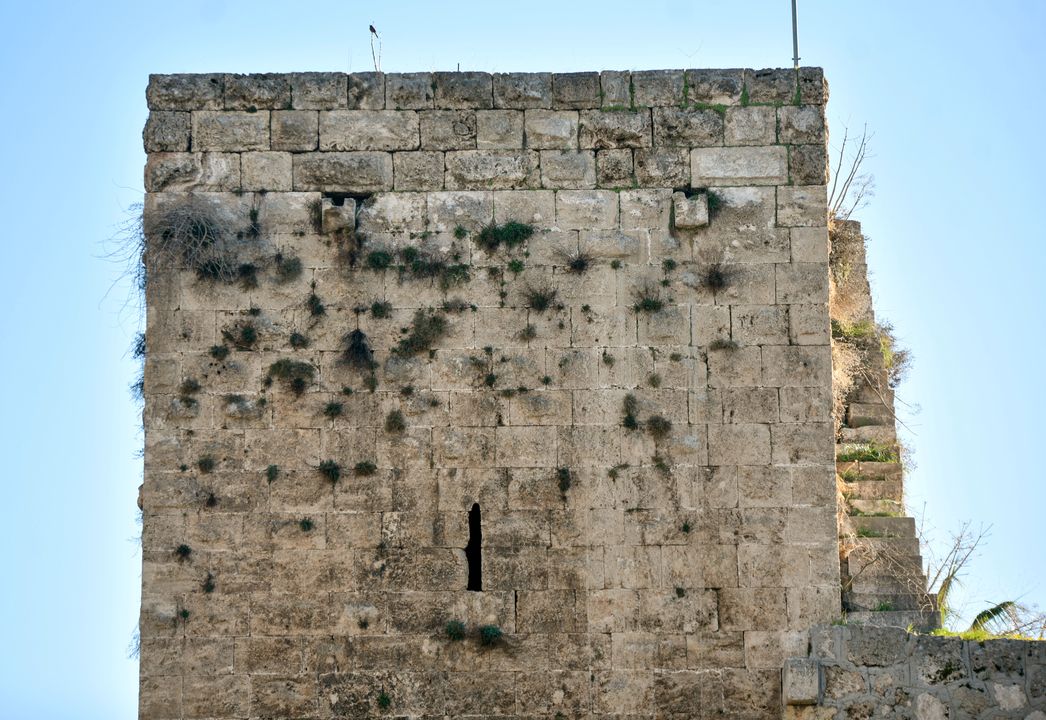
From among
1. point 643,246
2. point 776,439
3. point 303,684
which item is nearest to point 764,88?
point 643,246

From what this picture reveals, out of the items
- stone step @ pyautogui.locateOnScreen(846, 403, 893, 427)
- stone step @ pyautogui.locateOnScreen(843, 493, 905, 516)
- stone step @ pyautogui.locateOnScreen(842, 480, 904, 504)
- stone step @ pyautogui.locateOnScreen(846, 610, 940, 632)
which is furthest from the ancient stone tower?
stone step @ pyautogui.locateOnScreen(846, 403, 893, 427)

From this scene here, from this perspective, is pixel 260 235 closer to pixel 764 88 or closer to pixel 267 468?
pixel 267 468

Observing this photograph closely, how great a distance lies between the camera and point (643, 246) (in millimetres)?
11531

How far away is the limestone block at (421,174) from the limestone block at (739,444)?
269 cm

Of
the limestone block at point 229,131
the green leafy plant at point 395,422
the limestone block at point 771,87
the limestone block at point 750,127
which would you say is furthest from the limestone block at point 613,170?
the limestone block at point 229,131

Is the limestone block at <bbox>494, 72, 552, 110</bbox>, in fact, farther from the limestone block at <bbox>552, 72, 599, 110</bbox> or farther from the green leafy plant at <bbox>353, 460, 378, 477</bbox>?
the green leafy plant at <bbox>353, 460, 378, 477</bbox>

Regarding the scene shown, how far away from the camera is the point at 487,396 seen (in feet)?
37.0

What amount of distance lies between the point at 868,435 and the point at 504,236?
10.4 feet

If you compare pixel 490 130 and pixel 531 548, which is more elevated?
pixel 490 130

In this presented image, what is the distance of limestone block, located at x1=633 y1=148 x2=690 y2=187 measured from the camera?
459 inches

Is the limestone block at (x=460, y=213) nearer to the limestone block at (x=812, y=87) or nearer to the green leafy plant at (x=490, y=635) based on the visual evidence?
the limestone block at (x=812, y=87)

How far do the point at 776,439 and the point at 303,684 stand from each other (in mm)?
3713

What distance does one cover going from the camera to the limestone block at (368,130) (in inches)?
461

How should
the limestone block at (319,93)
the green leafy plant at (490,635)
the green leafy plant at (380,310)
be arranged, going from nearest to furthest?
the green leafy plant at (490,635) < the green leafy plant at (380,310) < the limestone block at (319,93)
